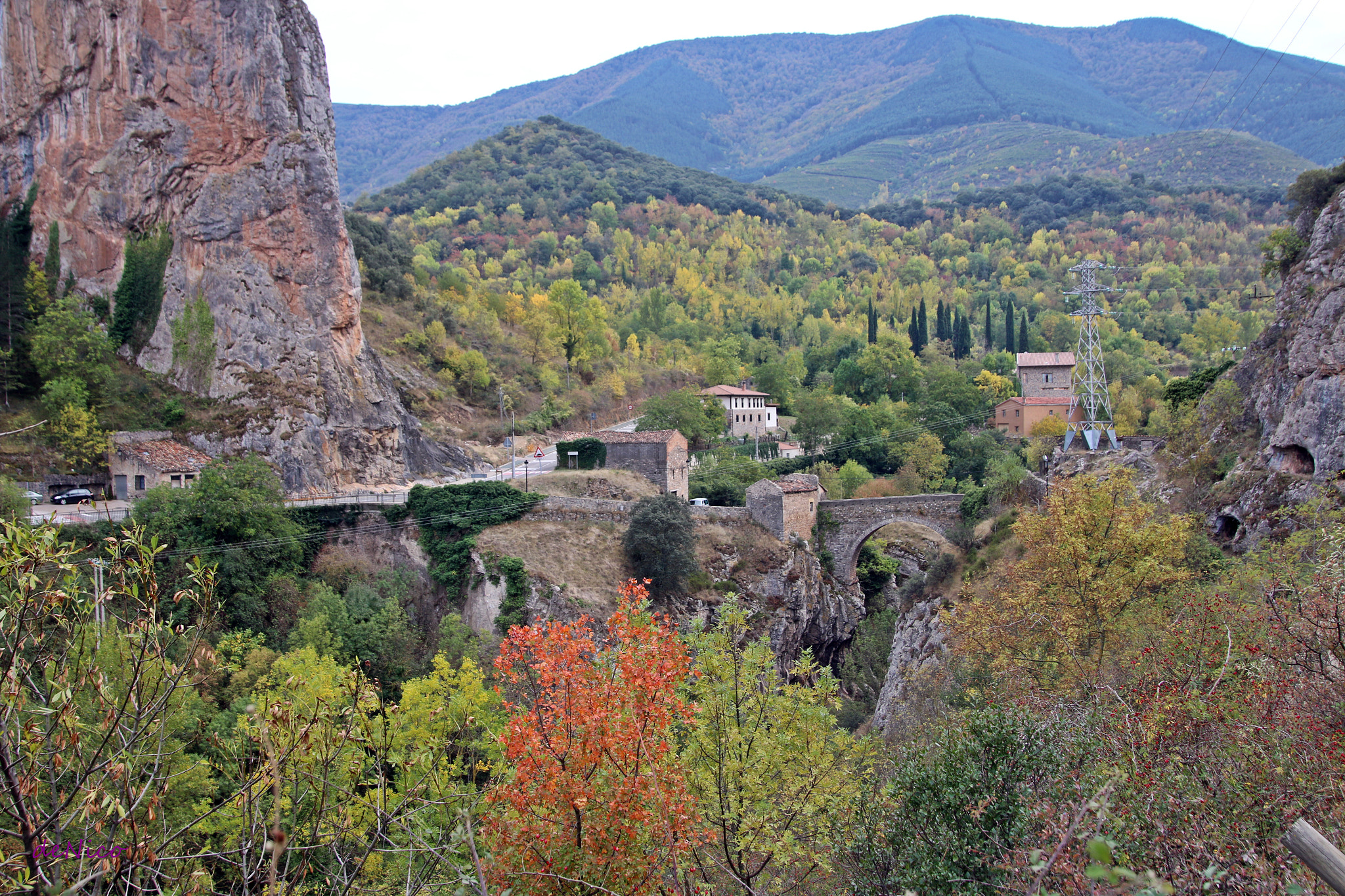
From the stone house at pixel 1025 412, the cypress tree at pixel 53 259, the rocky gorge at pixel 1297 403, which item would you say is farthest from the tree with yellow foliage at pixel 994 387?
the cypress tree at pixel 53 259

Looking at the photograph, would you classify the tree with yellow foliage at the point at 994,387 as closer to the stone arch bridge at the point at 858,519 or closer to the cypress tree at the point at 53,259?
the stone arch bridge at the point at 858,519

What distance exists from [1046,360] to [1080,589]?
47.0 meters

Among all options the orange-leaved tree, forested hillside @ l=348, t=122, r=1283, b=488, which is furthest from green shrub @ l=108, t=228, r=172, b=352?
the orange-leaved tree

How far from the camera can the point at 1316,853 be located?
126 inches

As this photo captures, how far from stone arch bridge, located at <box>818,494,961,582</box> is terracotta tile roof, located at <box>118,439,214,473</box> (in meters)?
24.8

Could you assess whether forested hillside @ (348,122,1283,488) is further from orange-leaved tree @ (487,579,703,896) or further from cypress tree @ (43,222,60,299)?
orange-leaved tree @ (487,579,703,896)

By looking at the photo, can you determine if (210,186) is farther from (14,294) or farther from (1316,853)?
(1316,853)

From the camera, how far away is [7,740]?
3.64m

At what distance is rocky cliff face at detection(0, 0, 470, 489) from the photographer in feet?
101

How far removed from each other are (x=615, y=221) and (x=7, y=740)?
104 metres

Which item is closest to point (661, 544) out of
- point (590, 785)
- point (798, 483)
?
point (798, 483)

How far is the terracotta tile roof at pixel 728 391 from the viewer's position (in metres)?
51.7

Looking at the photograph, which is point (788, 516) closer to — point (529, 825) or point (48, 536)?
point (529, 825)

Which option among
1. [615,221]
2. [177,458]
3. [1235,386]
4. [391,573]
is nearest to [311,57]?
[177,458]
